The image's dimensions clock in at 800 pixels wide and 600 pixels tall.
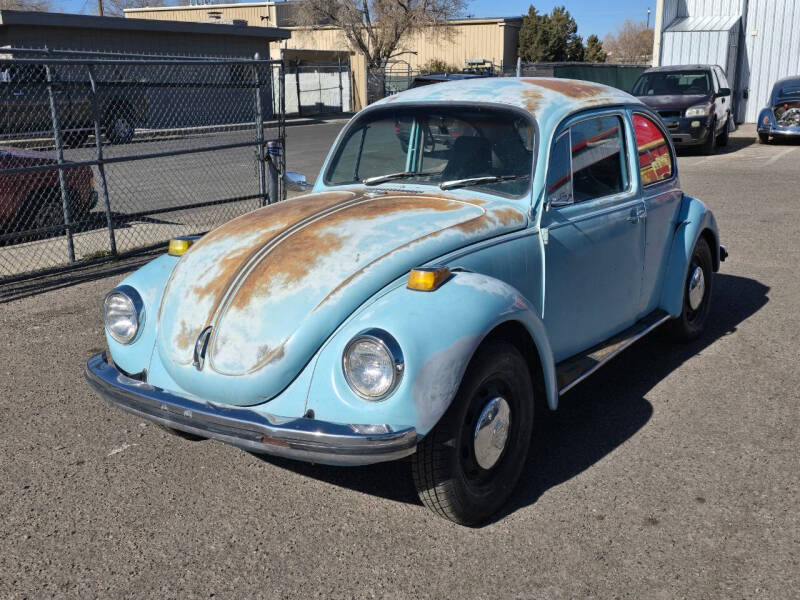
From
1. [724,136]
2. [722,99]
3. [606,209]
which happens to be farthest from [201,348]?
[724,136]

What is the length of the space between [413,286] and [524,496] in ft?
3.68

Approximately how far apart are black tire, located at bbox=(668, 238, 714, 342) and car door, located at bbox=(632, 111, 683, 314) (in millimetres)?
283

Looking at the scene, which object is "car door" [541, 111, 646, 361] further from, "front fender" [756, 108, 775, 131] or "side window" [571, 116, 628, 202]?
"front fender" [756, 108, 775, 131]

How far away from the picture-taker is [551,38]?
5494 centimetres

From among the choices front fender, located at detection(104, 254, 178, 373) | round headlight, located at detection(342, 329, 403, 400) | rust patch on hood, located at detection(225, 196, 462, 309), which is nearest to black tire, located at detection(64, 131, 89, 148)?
front fender, located at detection(104, 254, 178, 373)

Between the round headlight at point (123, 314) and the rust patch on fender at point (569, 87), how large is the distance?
2.42m

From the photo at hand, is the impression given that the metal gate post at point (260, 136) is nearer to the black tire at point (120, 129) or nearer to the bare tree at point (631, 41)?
the black tire at point (120, 129)

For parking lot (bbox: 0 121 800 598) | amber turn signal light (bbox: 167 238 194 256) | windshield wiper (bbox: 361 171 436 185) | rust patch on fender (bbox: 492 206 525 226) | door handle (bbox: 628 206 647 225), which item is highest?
windshield wiper (bbox: 361 171 436 185)

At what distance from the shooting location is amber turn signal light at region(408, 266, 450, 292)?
3.24m

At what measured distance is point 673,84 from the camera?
18.0 m

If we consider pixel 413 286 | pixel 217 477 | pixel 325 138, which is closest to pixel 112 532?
pixel 217 477

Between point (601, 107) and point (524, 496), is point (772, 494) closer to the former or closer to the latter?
point (524, 496)

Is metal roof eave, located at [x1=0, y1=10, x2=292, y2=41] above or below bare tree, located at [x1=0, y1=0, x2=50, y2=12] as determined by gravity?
below

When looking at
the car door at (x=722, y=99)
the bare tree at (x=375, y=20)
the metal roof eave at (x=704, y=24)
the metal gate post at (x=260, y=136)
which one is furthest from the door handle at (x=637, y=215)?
the bare tree at (x=375, y=20)
